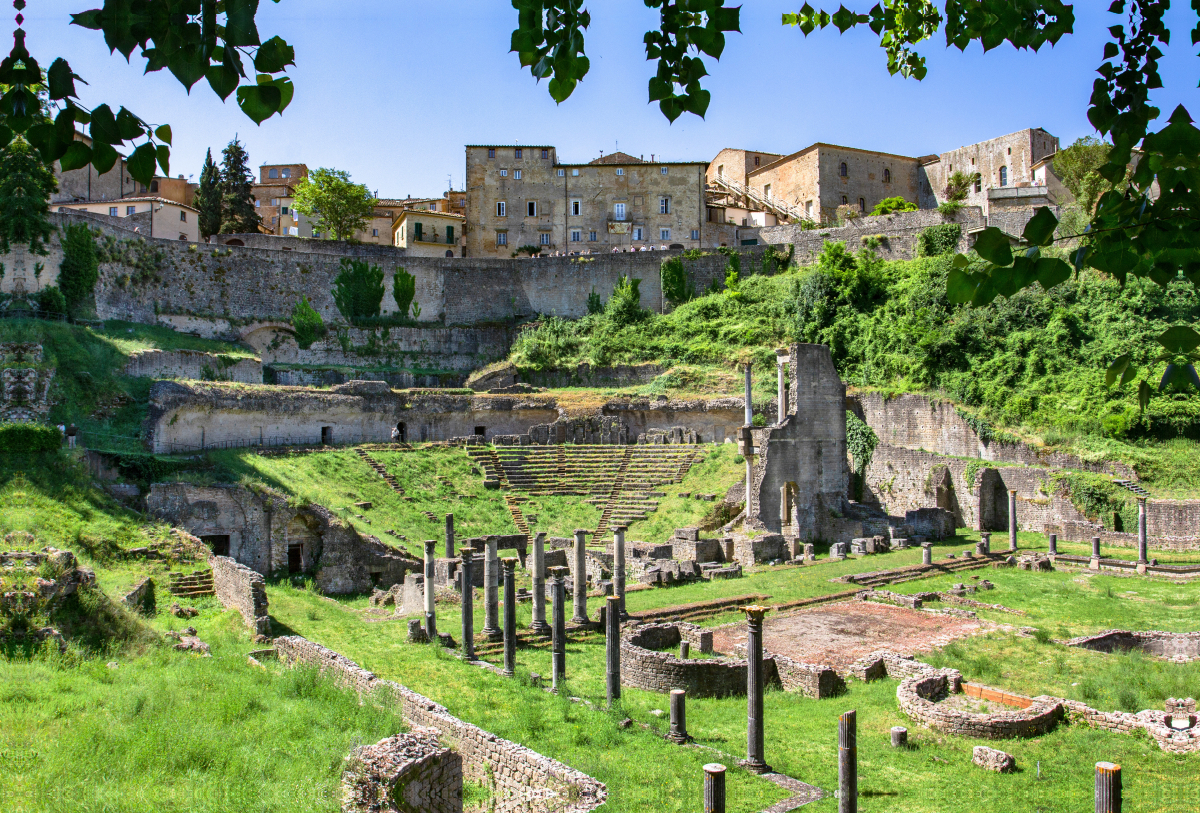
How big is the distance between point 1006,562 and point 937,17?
2209 cm

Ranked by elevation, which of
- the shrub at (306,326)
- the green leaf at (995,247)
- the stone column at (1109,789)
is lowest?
the stone column at (1109,789)

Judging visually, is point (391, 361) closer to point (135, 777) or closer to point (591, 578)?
point (591, 578)

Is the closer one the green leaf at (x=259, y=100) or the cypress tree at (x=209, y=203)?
the green leaf at (x=259, y=100)

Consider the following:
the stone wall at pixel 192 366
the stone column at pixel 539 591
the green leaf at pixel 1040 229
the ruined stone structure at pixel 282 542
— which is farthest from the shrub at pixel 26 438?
the green leaf at pixel 1040 229

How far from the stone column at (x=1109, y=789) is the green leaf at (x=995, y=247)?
5869 millimetres

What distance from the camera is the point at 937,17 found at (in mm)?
6301

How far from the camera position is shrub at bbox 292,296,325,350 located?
45.2 metres

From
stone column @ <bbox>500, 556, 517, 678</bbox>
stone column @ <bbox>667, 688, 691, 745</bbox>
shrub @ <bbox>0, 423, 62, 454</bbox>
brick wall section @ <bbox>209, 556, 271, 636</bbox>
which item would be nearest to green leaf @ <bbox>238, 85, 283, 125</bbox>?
stone column @ <bbox>667, 688, 691, 745</bbox>

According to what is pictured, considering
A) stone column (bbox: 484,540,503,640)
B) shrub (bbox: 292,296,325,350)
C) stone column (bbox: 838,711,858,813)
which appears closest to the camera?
stone column (bbox: 838,711,858,813)

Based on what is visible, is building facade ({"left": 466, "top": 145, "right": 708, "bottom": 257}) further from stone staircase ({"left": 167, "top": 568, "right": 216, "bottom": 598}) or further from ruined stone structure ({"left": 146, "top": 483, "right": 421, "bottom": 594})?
stone staircase ({"left": 167, "top": 568, "right": 216, "bottom": 598})

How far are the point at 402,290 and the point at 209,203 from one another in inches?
555

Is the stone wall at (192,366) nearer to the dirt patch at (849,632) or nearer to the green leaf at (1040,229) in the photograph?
the dirt patch at (849,632)

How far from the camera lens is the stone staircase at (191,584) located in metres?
17.7

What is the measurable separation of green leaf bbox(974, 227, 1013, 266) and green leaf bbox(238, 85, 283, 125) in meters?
2.51
